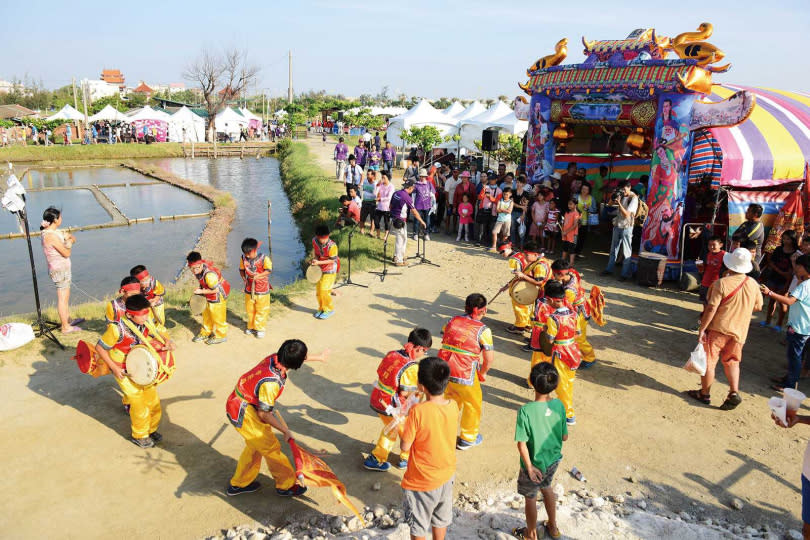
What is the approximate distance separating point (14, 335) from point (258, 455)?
15.8 feet

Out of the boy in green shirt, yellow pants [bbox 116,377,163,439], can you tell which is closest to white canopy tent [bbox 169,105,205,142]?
yellow pants [bbox 116,377,163,439]

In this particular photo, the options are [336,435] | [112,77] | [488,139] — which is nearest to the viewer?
[336,435]

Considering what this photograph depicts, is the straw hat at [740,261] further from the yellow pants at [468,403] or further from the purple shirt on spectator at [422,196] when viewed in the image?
the purple shirt on spectator at [422,196]

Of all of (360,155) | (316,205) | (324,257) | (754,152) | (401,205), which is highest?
(754,152)

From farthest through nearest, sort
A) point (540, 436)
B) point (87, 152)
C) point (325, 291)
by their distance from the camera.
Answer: point (87, 152), point (325, 291), point (540, 436)

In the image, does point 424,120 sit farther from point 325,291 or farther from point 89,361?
point 89,361

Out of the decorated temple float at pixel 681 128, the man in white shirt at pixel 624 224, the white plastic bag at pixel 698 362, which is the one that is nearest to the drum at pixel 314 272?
the white plastic bag at pixel 698 362

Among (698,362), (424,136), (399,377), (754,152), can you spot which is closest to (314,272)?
(399,377)

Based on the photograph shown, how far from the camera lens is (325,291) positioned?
29.3 ft

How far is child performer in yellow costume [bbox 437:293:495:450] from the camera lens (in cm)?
541

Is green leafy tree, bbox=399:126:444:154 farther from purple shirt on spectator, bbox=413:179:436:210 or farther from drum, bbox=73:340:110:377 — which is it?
drum, bbox=73:340:110:377

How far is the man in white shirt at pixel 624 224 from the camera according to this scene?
10.8 meters

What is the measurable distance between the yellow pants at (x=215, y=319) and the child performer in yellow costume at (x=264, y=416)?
11.0ft

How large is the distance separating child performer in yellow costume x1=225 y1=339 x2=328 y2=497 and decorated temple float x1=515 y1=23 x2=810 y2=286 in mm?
8450
